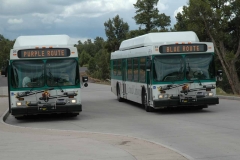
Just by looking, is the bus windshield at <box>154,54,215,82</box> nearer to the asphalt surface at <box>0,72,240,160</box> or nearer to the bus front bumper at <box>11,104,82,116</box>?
the asphalt surface at <box>0,72,240,160</box>

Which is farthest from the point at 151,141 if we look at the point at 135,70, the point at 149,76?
the point at 135,70

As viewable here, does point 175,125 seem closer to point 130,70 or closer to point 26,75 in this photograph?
point 26,75

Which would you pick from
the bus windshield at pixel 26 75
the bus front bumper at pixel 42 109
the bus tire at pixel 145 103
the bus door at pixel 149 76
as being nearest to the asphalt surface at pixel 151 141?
the bus front bumper at pixel 42 109

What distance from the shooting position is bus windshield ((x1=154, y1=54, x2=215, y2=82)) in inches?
804

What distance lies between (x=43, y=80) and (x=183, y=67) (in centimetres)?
567

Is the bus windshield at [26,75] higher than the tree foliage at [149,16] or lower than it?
lower

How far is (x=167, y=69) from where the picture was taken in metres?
20.5

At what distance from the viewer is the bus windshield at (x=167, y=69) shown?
2039cm

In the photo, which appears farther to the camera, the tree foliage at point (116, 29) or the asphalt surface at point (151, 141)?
the tree foliage at point (116, 29)

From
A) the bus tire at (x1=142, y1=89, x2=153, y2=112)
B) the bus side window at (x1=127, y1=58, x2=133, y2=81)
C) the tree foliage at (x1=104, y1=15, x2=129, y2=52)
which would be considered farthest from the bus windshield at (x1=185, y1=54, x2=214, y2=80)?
the tree foliage at (x1=104, y1=15, x2=129, y2=52)

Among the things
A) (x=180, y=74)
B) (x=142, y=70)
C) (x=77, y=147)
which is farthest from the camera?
(x=142, y=70)

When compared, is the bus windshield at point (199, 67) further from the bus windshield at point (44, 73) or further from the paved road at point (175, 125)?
the bus windshield at point (44, 73)

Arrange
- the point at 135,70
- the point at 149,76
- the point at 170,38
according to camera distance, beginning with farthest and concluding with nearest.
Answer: the point at 135,70 < the point at 170,38 < the point at 149,76

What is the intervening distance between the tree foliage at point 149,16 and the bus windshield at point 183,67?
40.5 meters
